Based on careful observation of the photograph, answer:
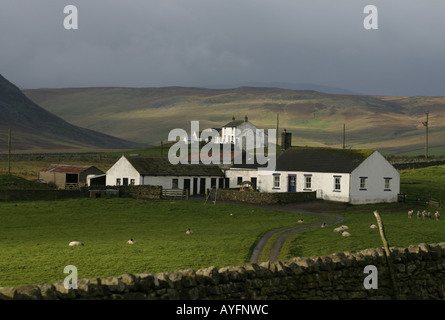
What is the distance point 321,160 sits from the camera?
72625 millimetres

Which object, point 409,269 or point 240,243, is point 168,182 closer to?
point 240,243

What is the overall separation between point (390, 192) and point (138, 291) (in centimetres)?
5917

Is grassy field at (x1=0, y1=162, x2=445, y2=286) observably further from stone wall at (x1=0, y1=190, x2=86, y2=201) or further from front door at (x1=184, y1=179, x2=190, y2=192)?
front door at (x1=184, y1=179, x2=190, y2=192)

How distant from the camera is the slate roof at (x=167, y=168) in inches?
3000

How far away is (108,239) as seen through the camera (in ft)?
130

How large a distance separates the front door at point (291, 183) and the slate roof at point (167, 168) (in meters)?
11.0

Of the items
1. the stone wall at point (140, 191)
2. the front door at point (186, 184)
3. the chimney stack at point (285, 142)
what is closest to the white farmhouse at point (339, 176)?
the chimney stack at point (285, 142)

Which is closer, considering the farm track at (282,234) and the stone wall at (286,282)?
the stone wall at (286,282)

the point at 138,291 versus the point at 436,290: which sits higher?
the point at 138,291

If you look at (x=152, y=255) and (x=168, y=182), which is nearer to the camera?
(x=152, y=255)

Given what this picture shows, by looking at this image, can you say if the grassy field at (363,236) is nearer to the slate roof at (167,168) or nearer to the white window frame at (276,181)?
the white window frame at (276,181)

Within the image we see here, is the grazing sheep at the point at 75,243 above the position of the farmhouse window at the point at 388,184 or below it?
below

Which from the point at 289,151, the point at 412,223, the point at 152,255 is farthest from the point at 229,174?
the point at 152,255
